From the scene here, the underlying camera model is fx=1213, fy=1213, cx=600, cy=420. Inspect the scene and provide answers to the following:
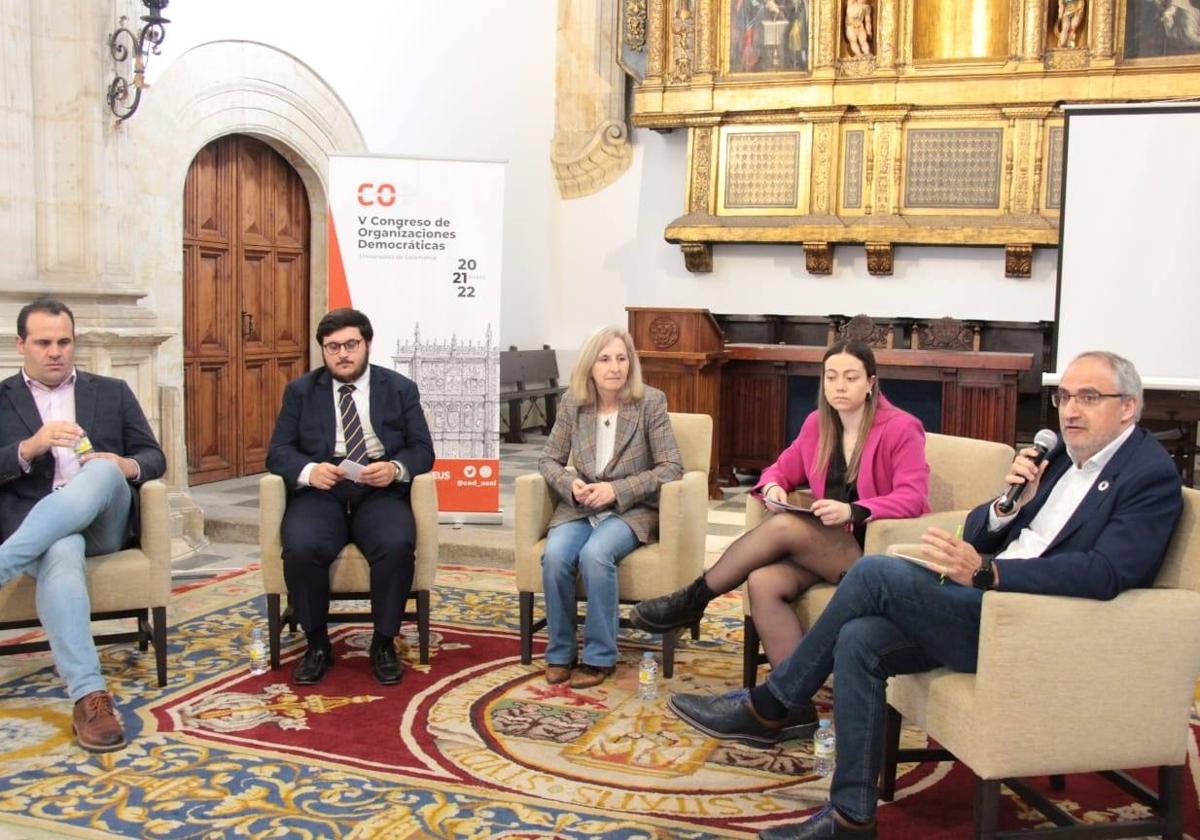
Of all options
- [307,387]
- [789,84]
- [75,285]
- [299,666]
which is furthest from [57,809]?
[789,84]

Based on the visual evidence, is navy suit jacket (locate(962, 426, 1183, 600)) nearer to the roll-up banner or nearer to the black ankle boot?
the black ankle boot

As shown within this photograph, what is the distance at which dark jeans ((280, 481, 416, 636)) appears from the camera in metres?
4.09

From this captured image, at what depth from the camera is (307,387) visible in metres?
4.46

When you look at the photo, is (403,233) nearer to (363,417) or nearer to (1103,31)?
(363,417)

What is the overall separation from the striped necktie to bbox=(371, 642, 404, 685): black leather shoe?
2.26 feet

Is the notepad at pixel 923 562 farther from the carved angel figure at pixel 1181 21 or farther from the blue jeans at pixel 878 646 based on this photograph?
the carved angel figure at pixel 1181 21

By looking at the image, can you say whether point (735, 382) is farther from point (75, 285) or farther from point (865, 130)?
point (75, 285)

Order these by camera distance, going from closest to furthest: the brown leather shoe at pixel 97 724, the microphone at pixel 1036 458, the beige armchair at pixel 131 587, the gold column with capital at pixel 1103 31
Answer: the microphone at pixel 1036 458, the brown leather shoe at pixel 97 724, the beige armchair at pixel 131 587, the gold column with capital at pixel 1103 31

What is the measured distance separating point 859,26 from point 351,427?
673cm

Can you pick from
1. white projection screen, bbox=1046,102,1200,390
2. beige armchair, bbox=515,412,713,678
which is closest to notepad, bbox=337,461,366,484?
beige armchair, bbox=515,412,713,678

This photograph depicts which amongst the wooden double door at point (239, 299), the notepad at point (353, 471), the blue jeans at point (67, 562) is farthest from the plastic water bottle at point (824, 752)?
the wooden double door at point (239, 299)

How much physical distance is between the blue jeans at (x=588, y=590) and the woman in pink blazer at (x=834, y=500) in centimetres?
31

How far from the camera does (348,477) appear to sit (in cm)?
425

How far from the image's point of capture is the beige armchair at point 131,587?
3.83 metres
